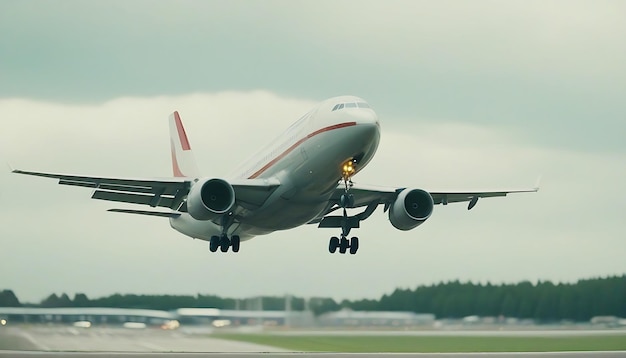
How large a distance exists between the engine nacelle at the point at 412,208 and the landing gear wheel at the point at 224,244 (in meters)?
7.27

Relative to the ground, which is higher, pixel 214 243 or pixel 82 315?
pixel 214 243

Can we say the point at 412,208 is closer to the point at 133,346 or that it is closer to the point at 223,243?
the point at 223,243

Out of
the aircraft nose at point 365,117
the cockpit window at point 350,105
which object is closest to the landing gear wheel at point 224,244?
the cockpit window at point 350,105

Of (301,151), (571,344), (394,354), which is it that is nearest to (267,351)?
(394,354)

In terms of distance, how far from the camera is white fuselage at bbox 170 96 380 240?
135 feet

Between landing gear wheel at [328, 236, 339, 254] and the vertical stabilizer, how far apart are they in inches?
675

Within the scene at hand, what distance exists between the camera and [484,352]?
47656mm

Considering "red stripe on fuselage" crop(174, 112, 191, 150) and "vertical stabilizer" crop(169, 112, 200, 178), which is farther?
"red stripe on fuselage" crop(174, 112, 191, 150)

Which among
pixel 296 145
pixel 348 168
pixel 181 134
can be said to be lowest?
pixel 348 168

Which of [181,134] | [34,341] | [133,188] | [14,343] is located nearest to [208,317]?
[133,188]

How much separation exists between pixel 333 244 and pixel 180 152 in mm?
20851

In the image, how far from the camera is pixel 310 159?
42.4 m

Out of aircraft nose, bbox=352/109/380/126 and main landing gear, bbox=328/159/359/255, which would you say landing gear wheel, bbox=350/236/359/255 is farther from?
aircraft nose, bbox=352/109/380/126

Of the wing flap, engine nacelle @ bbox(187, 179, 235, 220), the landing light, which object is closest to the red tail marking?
the wing flap
